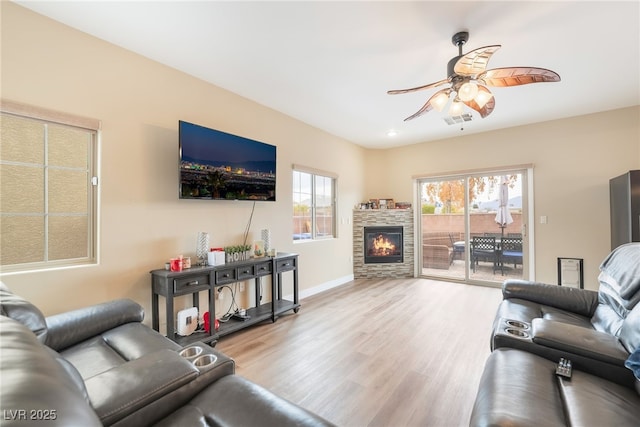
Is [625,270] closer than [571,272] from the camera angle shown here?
Yes

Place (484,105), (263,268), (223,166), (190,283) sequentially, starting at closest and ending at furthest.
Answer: (484,105) < (190,283) < (223,166) < (263,268)

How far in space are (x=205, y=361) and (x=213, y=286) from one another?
4.54 ft

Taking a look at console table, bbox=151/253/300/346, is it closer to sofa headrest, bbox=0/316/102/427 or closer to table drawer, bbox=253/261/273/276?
table drawer, bbox=253/261/273/276

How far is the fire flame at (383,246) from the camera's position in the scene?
18.5 feet

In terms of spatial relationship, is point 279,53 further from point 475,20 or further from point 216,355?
point 216,355

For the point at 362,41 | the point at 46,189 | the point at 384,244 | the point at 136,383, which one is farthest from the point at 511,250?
the point at 46,189

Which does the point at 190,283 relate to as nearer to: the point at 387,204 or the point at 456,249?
the point at 387,204

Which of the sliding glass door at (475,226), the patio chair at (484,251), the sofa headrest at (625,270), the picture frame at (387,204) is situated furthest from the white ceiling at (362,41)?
the picture frame at (387,204)

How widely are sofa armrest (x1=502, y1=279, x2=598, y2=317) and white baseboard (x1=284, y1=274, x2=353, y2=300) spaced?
2.67 metres

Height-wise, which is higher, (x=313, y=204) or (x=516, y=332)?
(x=313, y=204)

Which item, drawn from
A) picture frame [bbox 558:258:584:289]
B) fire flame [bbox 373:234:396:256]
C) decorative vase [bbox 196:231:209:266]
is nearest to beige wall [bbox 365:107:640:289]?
picture frame [bbox 558:258:584:289]

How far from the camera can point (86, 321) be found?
176 centimetres

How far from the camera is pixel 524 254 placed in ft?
14.9

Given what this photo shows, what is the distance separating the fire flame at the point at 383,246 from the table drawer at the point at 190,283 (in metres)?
3.75
